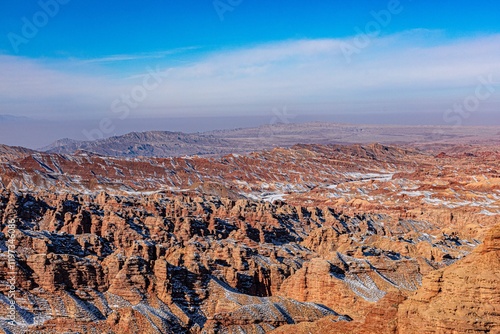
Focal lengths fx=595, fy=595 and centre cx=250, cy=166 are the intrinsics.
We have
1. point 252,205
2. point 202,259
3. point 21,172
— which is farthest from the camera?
point 21,172

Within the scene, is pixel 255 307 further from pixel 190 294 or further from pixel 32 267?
pixel 32 267

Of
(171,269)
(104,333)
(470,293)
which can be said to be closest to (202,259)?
(171,269)

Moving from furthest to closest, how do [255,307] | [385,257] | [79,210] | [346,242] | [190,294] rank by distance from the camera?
[79,210]
[346,242]
[385,257]
[190,294]
[255,307]

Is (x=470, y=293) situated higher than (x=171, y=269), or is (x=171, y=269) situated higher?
(x=470, y=293)

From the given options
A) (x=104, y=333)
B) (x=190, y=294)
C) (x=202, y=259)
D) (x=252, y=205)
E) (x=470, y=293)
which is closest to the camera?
(x=470, y=293)

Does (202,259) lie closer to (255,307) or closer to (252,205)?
(255,307)

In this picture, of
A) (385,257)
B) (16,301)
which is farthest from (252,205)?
(16,301)

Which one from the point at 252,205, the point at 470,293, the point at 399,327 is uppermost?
the point at 470,293

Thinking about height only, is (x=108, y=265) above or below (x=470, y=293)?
below

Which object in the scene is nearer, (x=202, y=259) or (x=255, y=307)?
(x=255, y=307)
